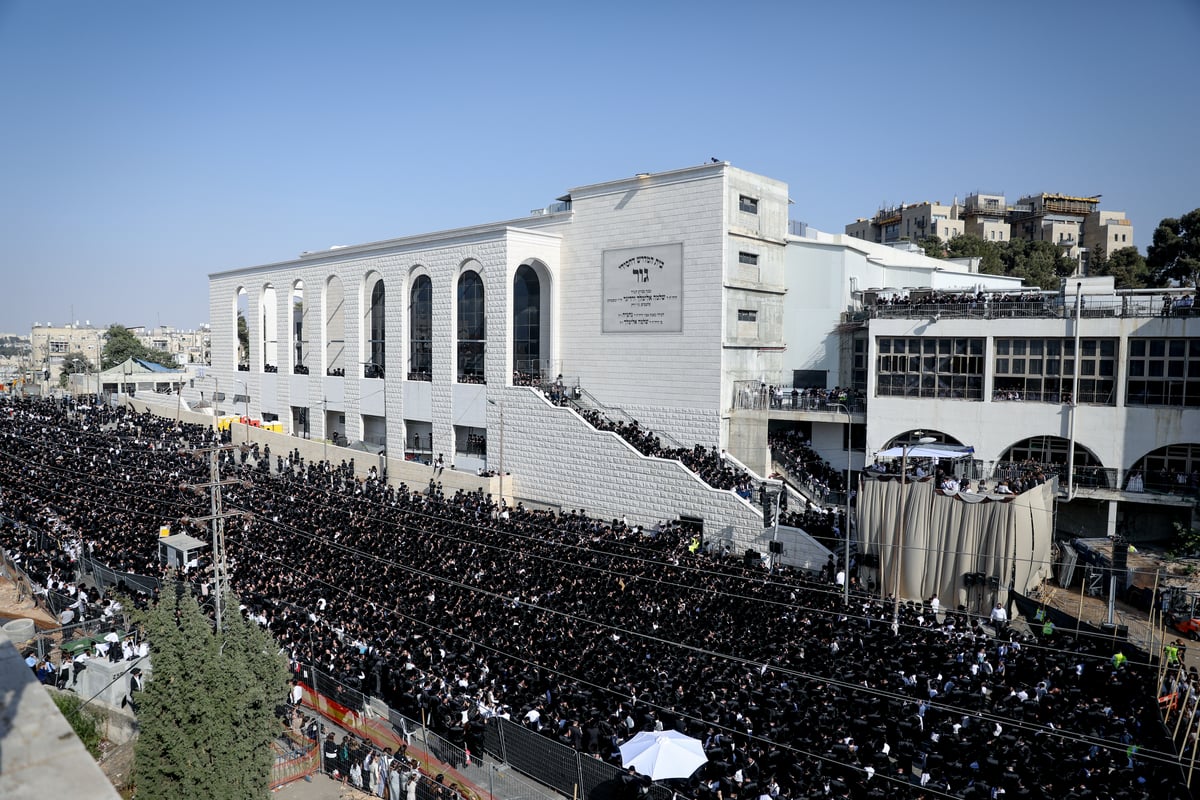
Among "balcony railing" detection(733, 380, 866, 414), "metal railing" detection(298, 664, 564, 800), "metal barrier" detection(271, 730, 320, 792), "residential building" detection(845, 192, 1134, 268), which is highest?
"residential building" detection(845, 192, 1134, 268)

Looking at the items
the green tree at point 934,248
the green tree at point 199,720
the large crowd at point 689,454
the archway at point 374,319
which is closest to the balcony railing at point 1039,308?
the large crowd at point 689,454

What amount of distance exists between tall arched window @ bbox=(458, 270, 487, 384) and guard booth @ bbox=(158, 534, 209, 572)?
14.9m

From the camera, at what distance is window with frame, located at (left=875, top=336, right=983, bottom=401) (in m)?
26.0

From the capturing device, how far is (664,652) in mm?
16234

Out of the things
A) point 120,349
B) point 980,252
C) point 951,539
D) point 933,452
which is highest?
point 980,252

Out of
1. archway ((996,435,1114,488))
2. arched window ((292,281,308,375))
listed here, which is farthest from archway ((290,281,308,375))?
archway ((996,435,1114,488))

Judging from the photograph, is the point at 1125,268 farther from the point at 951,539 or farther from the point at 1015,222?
the point at 951,539

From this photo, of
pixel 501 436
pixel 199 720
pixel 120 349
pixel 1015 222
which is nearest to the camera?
pixel 199 720

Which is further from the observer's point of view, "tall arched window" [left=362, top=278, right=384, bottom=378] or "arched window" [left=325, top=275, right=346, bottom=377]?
"arched window" [left=325, top=275, right=346, bottom=377]

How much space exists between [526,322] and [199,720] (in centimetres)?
2499

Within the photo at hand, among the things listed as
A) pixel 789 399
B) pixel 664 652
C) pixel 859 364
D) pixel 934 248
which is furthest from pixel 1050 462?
pixel 934 248

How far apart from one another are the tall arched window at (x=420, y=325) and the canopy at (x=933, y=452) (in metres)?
22.6

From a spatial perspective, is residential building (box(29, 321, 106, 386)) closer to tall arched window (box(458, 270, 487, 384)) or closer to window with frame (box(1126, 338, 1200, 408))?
tall arched window (box(458, 270, 487, 384))

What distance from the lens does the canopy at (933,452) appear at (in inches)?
918
